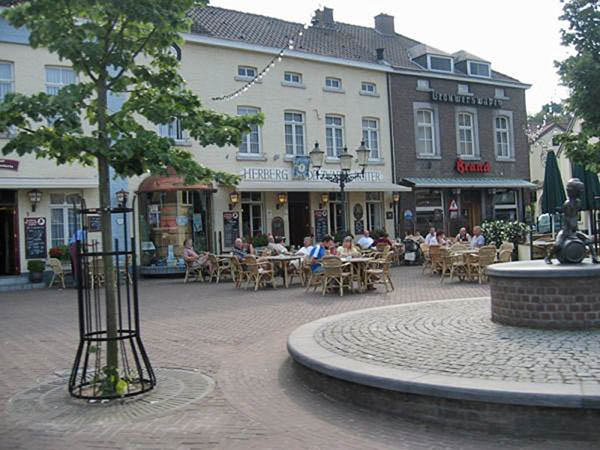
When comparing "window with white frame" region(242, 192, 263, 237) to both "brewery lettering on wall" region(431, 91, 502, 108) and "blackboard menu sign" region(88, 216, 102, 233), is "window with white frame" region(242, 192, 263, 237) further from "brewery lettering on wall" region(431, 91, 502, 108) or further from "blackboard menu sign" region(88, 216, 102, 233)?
"brewery lettering on wall" region(431, 91, 502, 108)

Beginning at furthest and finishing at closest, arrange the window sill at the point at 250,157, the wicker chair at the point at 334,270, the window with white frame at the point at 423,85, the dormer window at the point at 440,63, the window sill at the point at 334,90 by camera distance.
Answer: the dormer window at the point at 440,63
the window with white frame at the point at 423,85
the window sill at the point at 334,90
the window sill at the point at 250,157
the wicker chair at the point at 334,270

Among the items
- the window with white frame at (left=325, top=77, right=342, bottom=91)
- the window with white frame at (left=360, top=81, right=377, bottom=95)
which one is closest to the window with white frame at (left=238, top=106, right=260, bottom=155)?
the window with white frame at (left=325, top=77, right=342, bottom=91)

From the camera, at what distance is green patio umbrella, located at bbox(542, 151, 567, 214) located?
18188 millimetres

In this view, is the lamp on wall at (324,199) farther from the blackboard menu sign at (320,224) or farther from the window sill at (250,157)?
the window sill at (250,157)

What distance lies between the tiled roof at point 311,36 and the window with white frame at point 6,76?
5922 mm

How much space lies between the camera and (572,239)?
23.1 feet

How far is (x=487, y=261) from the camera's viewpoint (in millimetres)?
13836

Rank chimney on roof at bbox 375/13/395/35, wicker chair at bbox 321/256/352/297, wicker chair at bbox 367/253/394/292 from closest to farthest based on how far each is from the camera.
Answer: wicker chair at bbox 321/256/352/297 → wicker chair at bbox 367/253/394/292 → chimney on roof at bbox 375/13/395/35

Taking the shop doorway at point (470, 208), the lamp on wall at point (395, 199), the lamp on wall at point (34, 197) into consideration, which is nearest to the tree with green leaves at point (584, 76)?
the lamp on wall at point (395, 199)

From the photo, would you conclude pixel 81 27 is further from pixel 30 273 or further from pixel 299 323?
pixel 30 273

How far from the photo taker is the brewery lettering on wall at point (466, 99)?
1040 inches

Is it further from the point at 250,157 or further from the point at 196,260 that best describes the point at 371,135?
the point at 196,260

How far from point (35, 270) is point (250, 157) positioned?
8035 millimetres

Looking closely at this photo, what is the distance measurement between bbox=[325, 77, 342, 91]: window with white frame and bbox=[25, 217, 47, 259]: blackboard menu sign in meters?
11.8
